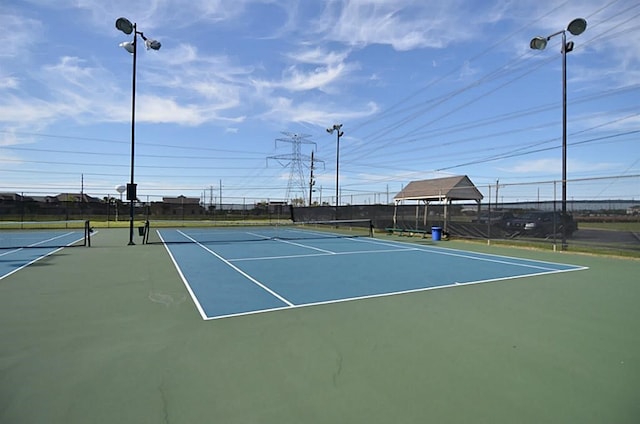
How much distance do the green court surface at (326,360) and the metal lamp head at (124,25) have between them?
11496 mm

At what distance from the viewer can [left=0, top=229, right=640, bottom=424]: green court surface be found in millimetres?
2729

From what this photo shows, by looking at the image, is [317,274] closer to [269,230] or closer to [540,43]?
[540,43]

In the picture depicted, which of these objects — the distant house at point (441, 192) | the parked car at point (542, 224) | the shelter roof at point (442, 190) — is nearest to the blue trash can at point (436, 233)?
the distant house at point (441, 192)

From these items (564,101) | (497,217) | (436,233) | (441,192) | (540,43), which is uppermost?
(540,43)

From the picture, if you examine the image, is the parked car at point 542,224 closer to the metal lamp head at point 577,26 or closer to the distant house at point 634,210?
the distant house at point 634,210

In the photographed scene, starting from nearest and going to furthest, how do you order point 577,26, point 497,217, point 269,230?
1. point 577,26
2. point 497,217
3. point 269,230

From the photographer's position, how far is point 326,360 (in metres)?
3.61

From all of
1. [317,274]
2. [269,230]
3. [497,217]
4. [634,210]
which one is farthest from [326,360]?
[269,230]

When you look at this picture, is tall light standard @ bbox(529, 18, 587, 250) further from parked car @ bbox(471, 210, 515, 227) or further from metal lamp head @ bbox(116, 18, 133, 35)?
metal lamp head @ bbox(116, 18, 133, 35)

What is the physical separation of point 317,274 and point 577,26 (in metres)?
12.2

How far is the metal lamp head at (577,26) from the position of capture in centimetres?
1212

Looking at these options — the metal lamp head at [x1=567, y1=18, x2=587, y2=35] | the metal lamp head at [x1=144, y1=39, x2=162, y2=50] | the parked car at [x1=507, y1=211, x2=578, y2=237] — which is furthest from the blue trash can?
the metal lamp head at [x1=144, y1=39, x2=162, y2=50]

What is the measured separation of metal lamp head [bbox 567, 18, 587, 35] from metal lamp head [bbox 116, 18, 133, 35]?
15.9 metres

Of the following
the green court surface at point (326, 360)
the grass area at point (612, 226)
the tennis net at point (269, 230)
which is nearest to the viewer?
the green court surface at point (326, 360)
